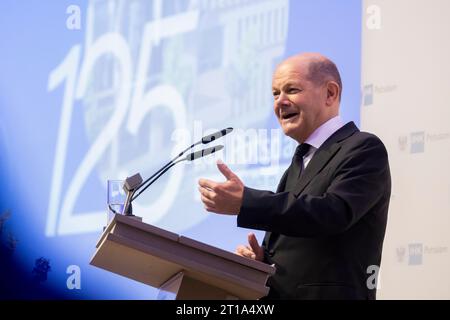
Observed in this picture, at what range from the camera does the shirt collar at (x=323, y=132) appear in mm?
3080

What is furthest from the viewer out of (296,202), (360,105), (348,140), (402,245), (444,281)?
(360,105)

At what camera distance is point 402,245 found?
484cm

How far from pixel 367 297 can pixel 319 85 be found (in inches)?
32.8

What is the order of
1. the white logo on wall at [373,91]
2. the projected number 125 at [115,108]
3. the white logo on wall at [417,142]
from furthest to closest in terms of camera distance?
the projected number 125 at [115,108], the white logo on wall at [373,91], the white logo on wall at [417,142]

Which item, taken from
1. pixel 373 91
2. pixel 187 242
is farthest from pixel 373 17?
pixel 187 242

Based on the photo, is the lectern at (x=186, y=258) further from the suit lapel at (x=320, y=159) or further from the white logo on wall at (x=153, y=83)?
the white logo on wall at (x=153, y=83)

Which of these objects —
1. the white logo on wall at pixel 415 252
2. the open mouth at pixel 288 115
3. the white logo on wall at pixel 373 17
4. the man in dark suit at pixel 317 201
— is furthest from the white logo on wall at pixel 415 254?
the open mouth at pixel 288 115

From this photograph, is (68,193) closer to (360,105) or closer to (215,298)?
(360,105)

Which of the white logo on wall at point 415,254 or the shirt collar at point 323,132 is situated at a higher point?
the shirt collar at point 323,132

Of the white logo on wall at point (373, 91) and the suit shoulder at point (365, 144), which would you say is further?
the white logo on wall at point (373, 91)

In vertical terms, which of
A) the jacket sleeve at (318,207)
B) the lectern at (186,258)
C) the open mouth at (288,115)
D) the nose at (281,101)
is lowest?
the lectern at (186,258)

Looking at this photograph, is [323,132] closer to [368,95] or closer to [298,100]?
[298,100]

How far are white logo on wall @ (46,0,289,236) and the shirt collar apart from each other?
1930mm

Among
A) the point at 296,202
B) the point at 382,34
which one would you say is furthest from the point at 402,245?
the point at 296,202
